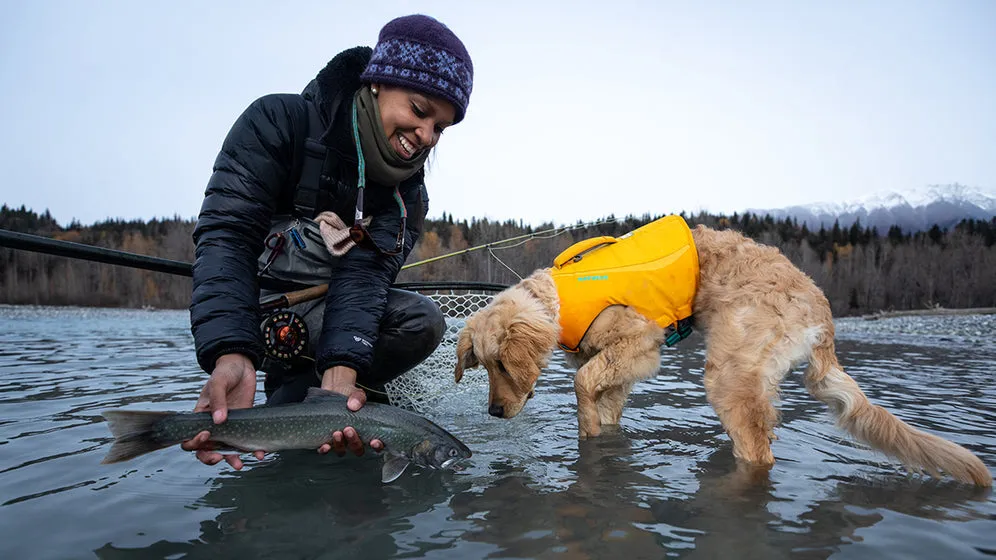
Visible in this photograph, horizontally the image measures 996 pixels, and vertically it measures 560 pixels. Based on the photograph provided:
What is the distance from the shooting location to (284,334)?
14.8 ft

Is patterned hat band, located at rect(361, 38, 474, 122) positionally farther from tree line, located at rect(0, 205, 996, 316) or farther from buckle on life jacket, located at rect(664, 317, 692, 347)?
tree line, located at rect(0, 205, 996, 316)

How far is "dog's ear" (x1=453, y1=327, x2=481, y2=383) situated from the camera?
17.9 feet

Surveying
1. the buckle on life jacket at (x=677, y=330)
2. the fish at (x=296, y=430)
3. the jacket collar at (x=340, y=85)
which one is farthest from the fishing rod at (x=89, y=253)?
the buckle on life jacket at (x=677, y=330)

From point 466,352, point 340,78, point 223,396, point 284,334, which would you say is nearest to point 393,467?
point 223,396

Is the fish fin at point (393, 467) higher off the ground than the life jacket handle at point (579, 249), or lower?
lower

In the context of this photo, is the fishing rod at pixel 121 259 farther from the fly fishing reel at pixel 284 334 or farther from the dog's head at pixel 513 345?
the dog's head at pixel 513 345

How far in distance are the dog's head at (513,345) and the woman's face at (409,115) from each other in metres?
1.76

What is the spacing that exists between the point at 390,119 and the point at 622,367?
2837 mm

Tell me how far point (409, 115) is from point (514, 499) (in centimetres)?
260

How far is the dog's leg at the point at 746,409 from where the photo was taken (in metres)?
4.32

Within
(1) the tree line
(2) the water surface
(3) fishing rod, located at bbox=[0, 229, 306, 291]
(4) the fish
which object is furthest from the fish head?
(1) the tree line

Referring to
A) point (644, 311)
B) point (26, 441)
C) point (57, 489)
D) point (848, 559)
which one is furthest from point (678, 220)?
point (26, 441)

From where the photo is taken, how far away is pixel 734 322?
4.79 meters

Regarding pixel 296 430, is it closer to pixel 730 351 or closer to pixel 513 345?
pixel 513 345
